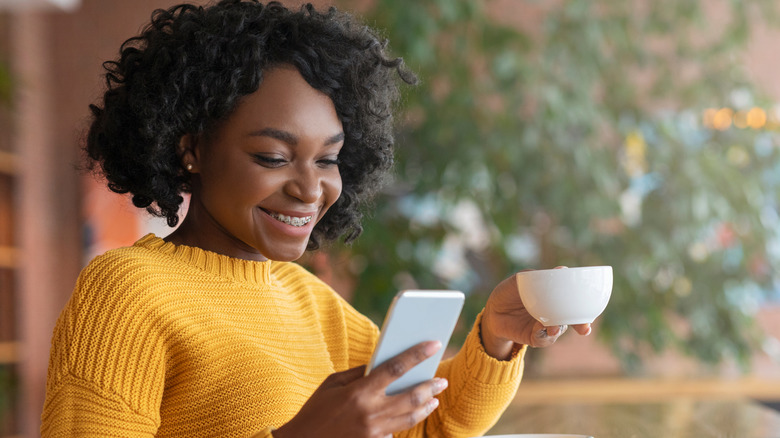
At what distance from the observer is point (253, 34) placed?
40.1 inches

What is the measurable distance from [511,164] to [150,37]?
182cm

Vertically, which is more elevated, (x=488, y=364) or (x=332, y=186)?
(x=332, y=186)

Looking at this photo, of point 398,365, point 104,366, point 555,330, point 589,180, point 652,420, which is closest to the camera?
point 398,365

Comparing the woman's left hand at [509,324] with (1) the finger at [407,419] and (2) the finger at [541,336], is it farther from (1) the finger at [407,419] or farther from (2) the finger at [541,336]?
(1) the finger at [407,419]

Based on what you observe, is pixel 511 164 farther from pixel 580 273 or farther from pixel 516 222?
pixel 580 273

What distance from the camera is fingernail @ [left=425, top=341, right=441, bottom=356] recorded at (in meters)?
0.73

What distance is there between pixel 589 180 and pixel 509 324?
1.79 meters

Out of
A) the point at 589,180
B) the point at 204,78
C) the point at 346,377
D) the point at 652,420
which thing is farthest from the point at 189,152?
the point at 589,180

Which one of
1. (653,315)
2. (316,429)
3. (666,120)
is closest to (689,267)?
(653,315)

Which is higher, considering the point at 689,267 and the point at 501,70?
the point at 501,70

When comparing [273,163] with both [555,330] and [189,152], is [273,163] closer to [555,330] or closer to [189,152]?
[189,152]

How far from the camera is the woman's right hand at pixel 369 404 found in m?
0.73

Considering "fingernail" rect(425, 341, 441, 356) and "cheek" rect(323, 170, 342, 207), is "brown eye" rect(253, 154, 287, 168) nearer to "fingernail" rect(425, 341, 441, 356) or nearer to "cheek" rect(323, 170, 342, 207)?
"cheek" rect(323, 170, 342, 207)

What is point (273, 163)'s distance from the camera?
96 centimetres
